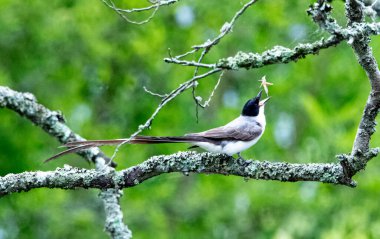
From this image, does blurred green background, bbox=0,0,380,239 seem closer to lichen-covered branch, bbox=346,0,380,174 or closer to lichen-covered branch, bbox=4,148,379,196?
lichen-covered branch, bbox=4,148,379,196

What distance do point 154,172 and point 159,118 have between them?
7.60 meters

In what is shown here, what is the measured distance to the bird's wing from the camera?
18.3ft

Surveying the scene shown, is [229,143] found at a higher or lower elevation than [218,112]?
lower

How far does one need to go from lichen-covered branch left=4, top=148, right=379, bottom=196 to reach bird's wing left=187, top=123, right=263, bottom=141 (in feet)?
2.43

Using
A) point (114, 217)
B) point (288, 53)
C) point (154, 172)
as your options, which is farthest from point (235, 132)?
point (288, 53)

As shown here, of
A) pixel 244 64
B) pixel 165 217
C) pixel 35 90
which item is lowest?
pixel 244 64

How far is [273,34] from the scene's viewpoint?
501 inches

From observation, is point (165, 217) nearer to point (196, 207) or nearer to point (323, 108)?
point (196, 207)

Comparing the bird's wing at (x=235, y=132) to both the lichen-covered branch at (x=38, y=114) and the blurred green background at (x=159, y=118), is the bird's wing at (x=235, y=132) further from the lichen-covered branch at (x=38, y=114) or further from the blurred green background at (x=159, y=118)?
the blurred green background at (x=159, y=118)

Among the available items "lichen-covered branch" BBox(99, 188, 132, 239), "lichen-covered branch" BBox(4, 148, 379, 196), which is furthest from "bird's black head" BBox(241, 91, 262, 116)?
"lichen-covered branch" BBox(4, 148, 379, 196)

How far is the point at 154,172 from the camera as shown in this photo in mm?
4676

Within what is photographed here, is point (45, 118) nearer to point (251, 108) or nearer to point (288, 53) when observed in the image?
point (251, 108)

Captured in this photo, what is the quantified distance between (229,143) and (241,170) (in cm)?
91

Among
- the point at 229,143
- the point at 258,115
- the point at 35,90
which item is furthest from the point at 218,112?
the point at 229,143
